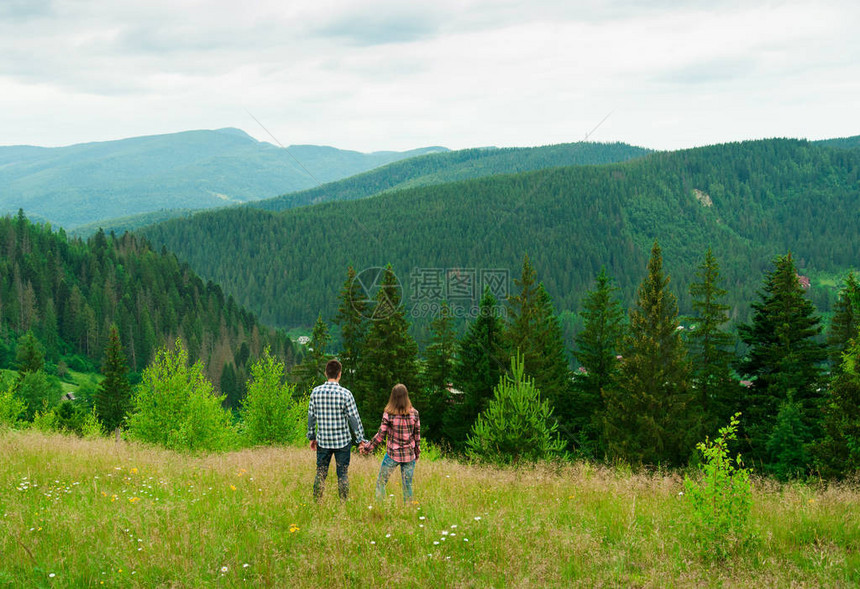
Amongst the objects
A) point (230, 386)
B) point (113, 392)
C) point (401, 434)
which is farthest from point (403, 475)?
point (230, 386)

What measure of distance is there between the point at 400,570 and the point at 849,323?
112 ft

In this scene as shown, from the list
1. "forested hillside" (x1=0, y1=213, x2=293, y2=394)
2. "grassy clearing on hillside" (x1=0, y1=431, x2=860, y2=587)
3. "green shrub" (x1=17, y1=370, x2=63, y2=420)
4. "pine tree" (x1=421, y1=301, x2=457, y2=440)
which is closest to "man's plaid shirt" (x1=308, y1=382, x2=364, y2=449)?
"grassy clearing on hillside" (x1=0, y1=431, x2=860, y2=587)

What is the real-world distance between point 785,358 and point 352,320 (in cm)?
2267

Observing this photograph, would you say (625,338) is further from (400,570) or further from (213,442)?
(400,570)

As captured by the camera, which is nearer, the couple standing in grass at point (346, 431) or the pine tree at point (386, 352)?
the couple standing in grass at point (346, 431)

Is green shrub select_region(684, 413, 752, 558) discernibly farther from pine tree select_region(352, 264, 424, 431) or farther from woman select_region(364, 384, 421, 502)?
pine tree select_region(352, 264, 424, 431)

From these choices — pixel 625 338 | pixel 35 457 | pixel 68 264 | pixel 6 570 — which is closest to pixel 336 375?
pixel 6 570

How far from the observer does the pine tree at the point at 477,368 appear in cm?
3284

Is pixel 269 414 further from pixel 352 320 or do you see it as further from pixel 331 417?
pixel 331 417

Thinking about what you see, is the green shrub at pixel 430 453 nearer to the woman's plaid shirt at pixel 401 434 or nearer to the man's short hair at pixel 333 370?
the woman's plaid shirt at pixel 401 434

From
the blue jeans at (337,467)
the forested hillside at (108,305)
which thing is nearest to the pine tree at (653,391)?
the blue jeans at (337,467)

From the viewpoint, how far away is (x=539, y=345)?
3222 centimetres

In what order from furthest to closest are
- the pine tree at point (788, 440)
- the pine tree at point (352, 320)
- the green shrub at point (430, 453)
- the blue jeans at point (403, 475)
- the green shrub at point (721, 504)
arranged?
1. the pine tree at point (352, 320)
2. the pine tree at point (788, 440)
3. the green shrub at point (430, 453)
4. the blue jeans at point (403, 475)
5. the green shrub at point (721, 504)

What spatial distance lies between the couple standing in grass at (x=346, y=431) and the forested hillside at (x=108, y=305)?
107 m
